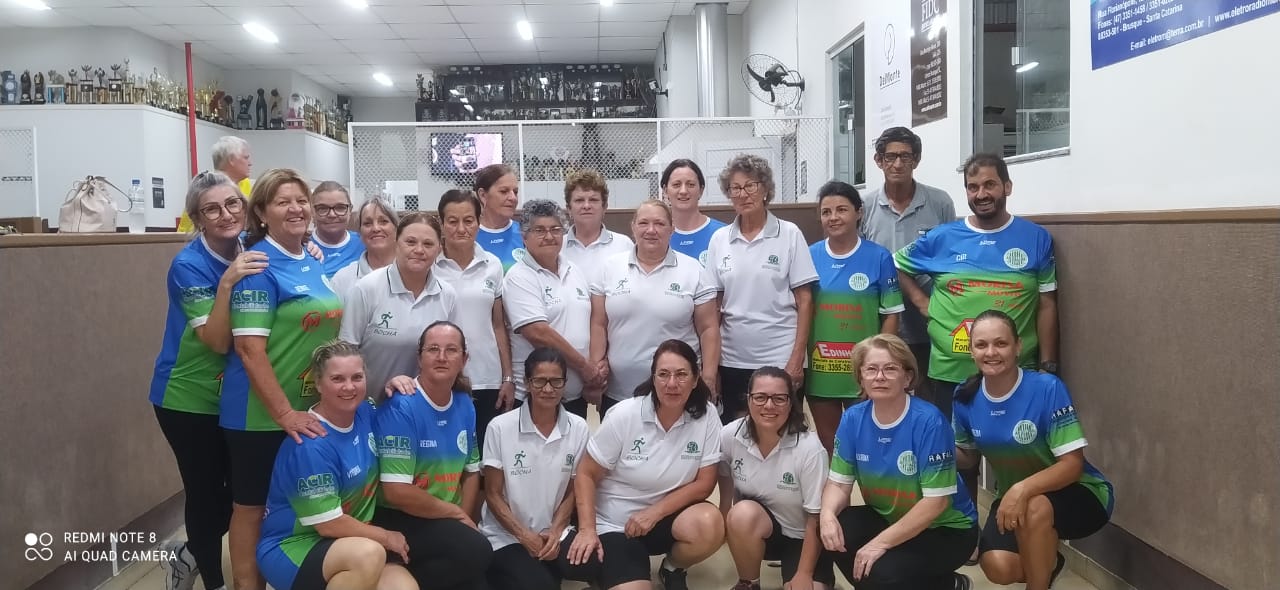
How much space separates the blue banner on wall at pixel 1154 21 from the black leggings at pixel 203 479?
3.25m

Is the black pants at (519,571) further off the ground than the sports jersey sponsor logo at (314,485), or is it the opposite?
the sports jersey sponsor logo at (314,485)

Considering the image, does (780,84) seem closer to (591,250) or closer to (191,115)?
(591,250)

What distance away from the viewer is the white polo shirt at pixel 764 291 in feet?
10.7

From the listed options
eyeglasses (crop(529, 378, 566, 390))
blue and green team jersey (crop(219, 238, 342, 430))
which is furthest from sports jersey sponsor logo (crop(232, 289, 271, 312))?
eyeglasses (crop(529, 378, 566, 390))

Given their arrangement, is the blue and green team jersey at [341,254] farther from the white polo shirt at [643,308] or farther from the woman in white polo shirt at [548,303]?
the white polo shirt at [643,308]

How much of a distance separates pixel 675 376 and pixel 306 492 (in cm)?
114

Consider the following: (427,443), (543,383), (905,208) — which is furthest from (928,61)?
(427,443)

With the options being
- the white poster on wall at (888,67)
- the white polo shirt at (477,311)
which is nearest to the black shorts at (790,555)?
the white polo shirt at (477,311)

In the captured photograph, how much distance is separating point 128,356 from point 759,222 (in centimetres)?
247

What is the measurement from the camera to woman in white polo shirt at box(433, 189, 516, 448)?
3.08 m

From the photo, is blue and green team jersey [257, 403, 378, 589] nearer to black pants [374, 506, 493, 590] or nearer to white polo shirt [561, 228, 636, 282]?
black pants [374, 506, 493, 590]

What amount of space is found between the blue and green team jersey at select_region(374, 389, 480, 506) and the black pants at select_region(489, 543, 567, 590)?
0.24 m

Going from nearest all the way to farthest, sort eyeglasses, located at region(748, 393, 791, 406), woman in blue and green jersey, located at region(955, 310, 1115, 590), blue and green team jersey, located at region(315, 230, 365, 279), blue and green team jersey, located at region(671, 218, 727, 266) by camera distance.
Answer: woman in blue and green jersey, located at region(955, 310, 1115, 590) → eyeglasses, located at region(748, 393, 791, 406) → blue and green team jersey, located at region(315, 230, 365, 279) → blue and green team jersey, located at region(671, 218, 727, 266)

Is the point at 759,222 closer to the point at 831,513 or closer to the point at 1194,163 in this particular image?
the point at 831,513
